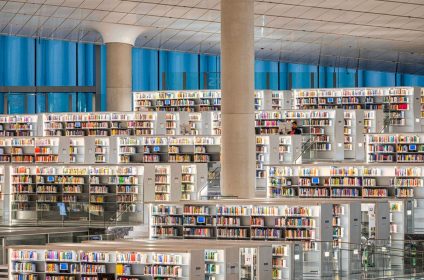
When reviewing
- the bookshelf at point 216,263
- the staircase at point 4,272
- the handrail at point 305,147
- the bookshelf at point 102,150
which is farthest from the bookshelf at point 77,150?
the bookshelf at point 216,263

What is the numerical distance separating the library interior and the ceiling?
0.33ft

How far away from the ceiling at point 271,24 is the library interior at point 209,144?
0.10 meters

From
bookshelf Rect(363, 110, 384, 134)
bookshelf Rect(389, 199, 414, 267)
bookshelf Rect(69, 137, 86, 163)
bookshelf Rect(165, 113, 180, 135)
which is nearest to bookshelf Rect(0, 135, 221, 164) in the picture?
bookshelf Rect(69, 137, 86, 163)

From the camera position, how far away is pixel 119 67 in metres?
35.5

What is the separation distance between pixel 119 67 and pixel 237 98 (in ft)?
39.2

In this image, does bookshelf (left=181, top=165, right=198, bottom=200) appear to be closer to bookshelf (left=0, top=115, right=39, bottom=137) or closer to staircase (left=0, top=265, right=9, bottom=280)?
bookshelf (left=0, top=115, right=39, bottom=137)

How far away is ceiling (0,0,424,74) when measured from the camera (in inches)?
1223

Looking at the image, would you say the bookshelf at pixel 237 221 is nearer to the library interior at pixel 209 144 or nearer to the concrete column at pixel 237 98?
the library interior at pixel 209 144

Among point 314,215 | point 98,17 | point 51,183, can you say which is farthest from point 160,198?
point 98,17

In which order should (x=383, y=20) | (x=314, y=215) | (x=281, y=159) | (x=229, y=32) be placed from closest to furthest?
(x=314, y=215) → (x=229, y=32) → (x=281, y=159) → (x=383, y=20)

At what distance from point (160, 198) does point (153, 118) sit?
211 inches

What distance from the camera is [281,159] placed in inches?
1101

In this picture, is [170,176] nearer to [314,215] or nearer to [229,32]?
[229,32]

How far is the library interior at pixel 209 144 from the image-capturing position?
18141mm
